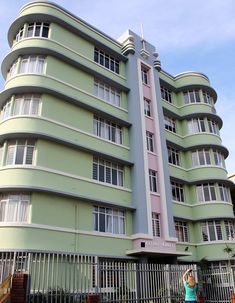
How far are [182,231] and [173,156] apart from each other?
665 centimetres

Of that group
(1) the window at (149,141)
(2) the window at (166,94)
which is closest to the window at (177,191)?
(1) the window at (149,141)

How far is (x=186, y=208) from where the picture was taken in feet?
91.4

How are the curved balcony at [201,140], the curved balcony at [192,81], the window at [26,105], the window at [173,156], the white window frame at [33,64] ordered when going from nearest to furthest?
1. the window at [26,105]
2. the white window frame at [33,64]
3. the window at [173,156]
4. the curved balcony at [201,140]
5. the curved balcony at [192,81]

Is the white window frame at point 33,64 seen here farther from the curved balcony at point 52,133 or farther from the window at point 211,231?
the window at point 211,231

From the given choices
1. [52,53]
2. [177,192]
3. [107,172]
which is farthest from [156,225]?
[52,53]

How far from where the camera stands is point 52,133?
20312 millimetres

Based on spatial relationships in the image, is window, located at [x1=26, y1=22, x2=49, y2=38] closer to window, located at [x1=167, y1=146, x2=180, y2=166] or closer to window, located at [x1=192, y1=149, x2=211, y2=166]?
window, located at [x1=167, y1=146, x2=180, y2=166]

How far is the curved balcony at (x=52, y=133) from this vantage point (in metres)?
19.6

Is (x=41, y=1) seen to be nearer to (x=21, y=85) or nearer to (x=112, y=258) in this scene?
(x=21, y=85)

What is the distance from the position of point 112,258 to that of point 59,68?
13.1 meters

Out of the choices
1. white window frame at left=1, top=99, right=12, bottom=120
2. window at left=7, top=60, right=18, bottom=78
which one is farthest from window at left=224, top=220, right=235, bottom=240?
window at left=7, top=60, right=18, bottom=78

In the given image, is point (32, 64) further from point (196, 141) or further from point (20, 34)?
point (196, 141)

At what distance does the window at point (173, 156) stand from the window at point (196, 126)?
2679mm

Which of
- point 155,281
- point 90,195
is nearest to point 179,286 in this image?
point 155,281
